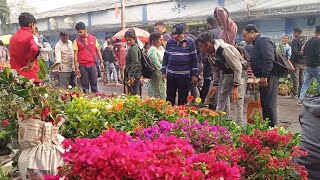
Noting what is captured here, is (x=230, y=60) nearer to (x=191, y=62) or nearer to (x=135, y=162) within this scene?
(x=191, y=62)

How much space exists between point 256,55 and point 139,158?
3593mm

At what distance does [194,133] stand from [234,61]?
1813 millimetres

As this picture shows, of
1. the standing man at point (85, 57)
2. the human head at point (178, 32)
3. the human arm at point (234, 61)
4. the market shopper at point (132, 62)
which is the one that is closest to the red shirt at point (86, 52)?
the standing man at point (85, 57)

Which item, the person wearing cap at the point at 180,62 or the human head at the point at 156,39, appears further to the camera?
the human head at the point at 156,39

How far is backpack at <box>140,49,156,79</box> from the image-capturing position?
21.7ft

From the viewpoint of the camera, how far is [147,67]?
6.59m

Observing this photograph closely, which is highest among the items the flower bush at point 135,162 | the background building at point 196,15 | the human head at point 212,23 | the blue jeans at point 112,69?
the background building at point 196,15

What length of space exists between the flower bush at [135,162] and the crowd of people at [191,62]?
2.84 meters

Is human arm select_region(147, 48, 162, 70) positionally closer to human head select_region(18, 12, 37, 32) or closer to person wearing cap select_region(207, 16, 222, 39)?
person wearing cap select_region(207, 16, 222, 39)

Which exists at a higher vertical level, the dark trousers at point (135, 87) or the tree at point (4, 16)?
the tree at point (4, 16)

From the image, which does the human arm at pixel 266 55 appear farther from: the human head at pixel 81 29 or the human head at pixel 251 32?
the human head at pixel 81 29

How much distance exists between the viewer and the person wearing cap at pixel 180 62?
5789 millimetres

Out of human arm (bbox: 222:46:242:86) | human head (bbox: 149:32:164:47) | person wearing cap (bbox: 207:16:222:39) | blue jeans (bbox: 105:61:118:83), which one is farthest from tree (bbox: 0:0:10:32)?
human arm (bbox: 222:46:242:86)

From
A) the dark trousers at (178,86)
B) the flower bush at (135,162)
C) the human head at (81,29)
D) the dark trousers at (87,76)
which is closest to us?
the flower bush at (135,162)
